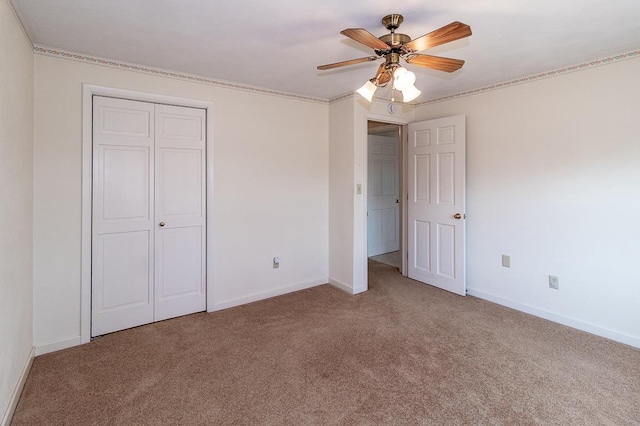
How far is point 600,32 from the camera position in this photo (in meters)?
2.30

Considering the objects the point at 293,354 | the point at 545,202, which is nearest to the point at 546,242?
the point at 545,202

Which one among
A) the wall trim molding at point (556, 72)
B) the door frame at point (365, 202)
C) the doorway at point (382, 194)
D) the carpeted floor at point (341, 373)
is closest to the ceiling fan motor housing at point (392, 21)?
the door frame at point (365, 202)

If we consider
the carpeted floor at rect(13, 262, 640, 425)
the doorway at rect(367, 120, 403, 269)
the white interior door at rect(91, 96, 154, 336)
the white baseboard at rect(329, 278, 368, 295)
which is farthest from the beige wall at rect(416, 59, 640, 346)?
the white interior door at rect(91, 96, 154, 336)

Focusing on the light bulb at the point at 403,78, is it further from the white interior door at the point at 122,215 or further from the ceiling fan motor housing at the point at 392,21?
the white interior door at the point at 122,215

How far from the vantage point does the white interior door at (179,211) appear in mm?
3107

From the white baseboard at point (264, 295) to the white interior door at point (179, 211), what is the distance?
189 millimetres

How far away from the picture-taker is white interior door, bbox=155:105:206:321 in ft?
10.2

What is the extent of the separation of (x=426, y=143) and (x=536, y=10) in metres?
2.15

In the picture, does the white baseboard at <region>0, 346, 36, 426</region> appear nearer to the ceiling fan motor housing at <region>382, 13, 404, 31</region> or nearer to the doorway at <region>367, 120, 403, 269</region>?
the ceiling fan motor housing at <region>382, 13, 404, 31</region>

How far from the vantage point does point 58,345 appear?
2.62 meters

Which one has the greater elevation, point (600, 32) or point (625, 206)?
point (600, 32)

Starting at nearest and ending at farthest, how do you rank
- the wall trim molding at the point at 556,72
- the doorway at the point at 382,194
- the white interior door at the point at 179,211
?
the wall trim molding at the point at 556,72 → the white interior door at the point at 179,211 → the doorway at the point at 382,194

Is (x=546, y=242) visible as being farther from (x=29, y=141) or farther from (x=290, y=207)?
(x=29, y=141)

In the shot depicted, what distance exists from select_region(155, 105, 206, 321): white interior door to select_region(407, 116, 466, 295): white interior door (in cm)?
263
